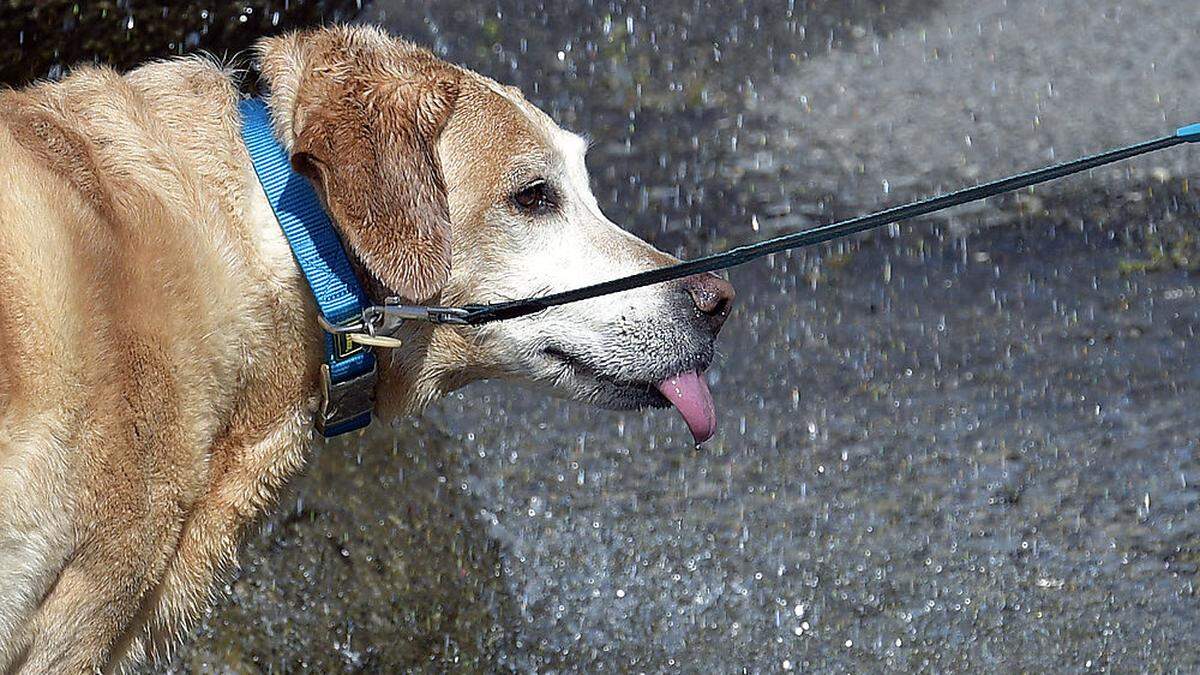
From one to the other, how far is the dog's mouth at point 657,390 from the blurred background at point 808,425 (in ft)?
4.52

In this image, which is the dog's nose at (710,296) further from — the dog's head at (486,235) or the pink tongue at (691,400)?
the pink tongue at (691,400)

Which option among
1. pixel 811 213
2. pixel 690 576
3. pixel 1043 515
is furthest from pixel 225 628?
pixel 811 213

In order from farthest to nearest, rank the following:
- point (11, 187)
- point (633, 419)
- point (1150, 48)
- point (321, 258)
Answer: point (1150, 48) → point (633, 419) → point (321, 258) → point (11, 187)

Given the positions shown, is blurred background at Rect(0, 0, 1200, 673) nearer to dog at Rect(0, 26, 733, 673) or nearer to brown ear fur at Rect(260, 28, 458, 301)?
dog at Rect(0, 26, 733, 673)

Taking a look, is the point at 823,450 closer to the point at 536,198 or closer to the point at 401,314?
the point at 536,198

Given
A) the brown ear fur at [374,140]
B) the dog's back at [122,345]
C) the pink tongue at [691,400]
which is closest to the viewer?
the dog's back at [122,345]

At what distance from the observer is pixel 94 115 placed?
3131mm

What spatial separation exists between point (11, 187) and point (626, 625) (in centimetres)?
268

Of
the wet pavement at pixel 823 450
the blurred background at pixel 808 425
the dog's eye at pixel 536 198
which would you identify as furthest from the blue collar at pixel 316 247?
the wet pavement at pixel 823 450

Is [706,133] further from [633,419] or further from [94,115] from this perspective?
[94,115]

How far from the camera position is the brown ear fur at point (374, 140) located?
9.88 ft

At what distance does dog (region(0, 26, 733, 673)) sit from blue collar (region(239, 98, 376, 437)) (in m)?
0.04

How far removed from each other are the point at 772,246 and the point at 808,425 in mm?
2780

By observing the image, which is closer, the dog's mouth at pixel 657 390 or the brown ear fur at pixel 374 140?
the brown ear fur at pixel 374 140
